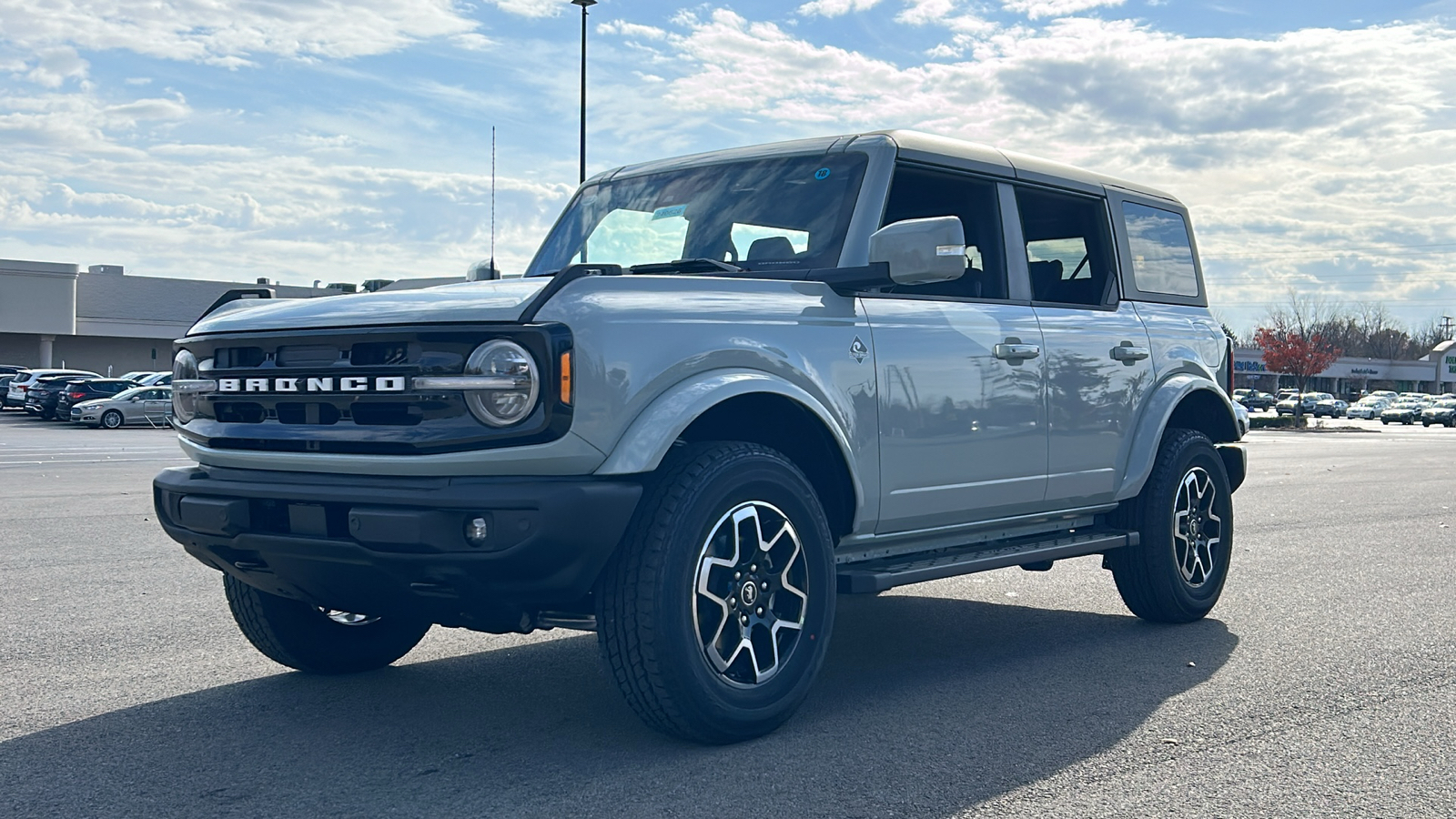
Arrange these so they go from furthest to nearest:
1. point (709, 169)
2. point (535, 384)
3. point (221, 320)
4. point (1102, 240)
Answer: point (1102, 240)
point (709, 169)
point (221, 320)
point (535, 384)

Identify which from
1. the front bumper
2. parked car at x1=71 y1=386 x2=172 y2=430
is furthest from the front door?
parked car at x1=71 y1=386 x2=172 y2=430

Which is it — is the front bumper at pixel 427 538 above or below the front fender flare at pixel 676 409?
below

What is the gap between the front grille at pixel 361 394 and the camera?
3.88m

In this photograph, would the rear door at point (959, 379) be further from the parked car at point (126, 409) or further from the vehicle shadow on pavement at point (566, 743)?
the parked car at point (126, 409)

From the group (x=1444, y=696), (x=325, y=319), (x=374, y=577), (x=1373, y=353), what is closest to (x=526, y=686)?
(x=374, y=577)

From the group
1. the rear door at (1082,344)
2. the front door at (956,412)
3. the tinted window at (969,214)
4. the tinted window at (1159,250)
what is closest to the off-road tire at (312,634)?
the front door at (956,412)

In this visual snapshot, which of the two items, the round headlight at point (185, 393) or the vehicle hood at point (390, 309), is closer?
the vehicle hood at point (390, 309)

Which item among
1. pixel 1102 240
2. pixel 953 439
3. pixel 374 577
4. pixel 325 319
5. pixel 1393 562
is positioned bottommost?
pixel 1393 562

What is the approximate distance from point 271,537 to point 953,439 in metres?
2.56

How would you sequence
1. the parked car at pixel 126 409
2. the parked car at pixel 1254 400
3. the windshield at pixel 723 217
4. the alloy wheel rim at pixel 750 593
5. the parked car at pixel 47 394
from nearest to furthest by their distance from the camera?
the alloy wheel rim at pixel 750 593
the windshield at pixel 723 217
the parked car at pixel 126 409
the parked car at pixel 47 394
the parked car at pixel 1254 400

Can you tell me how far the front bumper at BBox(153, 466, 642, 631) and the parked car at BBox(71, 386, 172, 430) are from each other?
35284mm

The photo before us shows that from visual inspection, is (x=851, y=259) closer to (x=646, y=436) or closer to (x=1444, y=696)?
(x=646, y=436)

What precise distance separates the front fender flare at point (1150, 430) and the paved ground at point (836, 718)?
0.74 metres

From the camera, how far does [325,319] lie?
4.23 m
